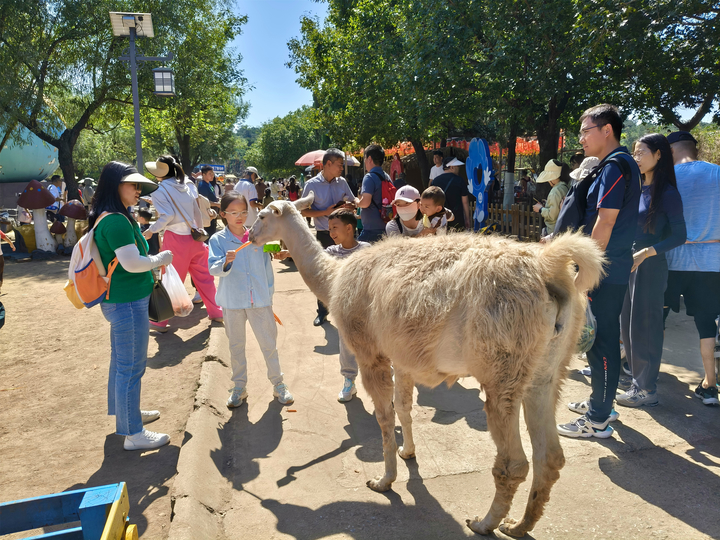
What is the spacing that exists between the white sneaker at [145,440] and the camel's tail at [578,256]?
329 cm

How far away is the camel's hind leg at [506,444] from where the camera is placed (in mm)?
2621

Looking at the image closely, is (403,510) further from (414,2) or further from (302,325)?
(414,2)

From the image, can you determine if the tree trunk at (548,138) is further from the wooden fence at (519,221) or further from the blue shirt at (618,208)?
the blue shirt at (618,208)

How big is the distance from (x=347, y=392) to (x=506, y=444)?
7.27 feet

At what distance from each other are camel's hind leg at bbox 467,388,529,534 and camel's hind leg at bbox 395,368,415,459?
0.96 meters

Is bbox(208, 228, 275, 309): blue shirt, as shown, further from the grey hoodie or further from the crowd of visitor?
the grey hoodie

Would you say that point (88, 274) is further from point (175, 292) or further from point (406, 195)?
point (406, 195)

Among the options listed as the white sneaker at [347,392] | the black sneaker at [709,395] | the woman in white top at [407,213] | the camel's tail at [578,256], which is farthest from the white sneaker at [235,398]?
the black sneaker at [709,395]

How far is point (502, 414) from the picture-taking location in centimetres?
263

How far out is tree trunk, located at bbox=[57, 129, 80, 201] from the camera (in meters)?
15.3

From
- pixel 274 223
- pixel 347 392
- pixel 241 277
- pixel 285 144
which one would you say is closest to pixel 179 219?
pixel 241 277

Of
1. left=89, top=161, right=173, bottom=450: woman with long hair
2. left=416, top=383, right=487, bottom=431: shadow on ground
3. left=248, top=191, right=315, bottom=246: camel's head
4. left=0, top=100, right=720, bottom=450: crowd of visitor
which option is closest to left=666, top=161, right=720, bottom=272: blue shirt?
left=0, top=100, right=720, bottom=450: crowd of visitor

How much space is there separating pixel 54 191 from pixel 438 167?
55.1ft

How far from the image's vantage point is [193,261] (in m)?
6.93
